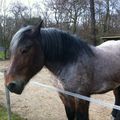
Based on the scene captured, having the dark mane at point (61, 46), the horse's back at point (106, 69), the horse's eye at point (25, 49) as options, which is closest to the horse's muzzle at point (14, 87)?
the horse's eye at point (25, 49)

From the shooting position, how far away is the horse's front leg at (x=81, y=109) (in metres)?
2.78

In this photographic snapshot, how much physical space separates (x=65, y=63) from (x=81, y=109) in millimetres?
483

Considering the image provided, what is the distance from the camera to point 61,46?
2.75 m

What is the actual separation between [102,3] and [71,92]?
653 inches

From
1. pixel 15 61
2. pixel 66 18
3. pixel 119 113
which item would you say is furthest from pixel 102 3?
pixel 15 61

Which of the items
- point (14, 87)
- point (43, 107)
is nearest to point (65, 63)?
point (14, 87)

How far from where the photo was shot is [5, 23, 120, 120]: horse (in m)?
2.49

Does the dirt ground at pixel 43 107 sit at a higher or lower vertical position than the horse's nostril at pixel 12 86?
lower

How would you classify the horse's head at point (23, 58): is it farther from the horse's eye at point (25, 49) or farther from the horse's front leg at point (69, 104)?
the horse's front leg at point (69, 104)

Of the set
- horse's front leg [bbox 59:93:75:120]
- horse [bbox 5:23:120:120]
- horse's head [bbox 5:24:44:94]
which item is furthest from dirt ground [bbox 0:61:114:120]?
horse's head [bbox 5:24:44:94]

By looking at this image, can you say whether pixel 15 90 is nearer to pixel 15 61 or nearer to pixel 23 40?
pixel 15 61

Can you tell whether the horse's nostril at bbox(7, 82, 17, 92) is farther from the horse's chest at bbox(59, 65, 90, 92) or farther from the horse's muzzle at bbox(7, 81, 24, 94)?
the horse's chest at bbox(59, 65, 90, 92)

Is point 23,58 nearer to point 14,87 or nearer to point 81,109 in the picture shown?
point 14,87

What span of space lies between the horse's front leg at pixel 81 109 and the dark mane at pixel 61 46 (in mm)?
424
